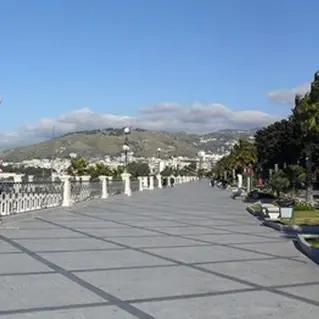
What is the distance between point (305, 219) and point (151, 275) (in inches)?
556

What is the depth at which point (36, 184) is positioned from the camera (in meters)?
21.7

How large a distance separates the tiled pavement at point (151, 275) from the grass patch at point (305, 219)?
3.71 meters

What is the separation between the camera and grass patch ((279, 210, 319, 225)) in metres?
20.4

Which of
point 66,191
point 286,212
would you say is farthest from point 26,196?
point 286,212

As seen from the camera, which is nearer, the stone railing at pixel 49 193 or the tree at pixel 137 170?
the stone railing at pixel 49 193

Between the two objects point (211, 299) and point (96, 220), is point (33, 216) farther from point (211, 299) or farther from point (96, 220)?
point (211, 299)

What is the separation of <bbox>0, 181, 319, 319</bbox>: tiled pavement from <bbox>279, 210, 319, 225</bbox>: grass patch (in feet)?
12.2

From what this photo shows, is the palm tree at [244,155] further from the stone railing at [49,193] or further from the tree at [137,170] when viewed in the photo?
the stone railing at [49,193]

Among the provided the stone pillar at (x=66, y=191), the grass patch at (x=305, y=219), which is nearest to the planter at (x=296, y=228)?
the grass patch at (x=305, y=219)

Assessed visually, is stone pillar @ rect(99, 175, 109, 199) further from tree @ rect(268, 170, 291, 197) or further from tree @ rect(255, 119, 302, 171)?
tree @ rect(255, 119, 302, 171)

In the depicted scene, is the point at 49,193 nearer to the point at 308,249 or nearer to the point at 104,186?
the point at 104,186

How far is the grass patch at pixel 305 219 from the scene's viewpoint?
2042cm

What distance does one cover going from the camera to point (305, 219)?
22.3 metres

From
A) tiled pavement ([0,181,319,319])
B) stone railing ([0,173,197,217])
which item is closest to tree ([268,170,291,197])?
stone railing ([0,173,197,217])
